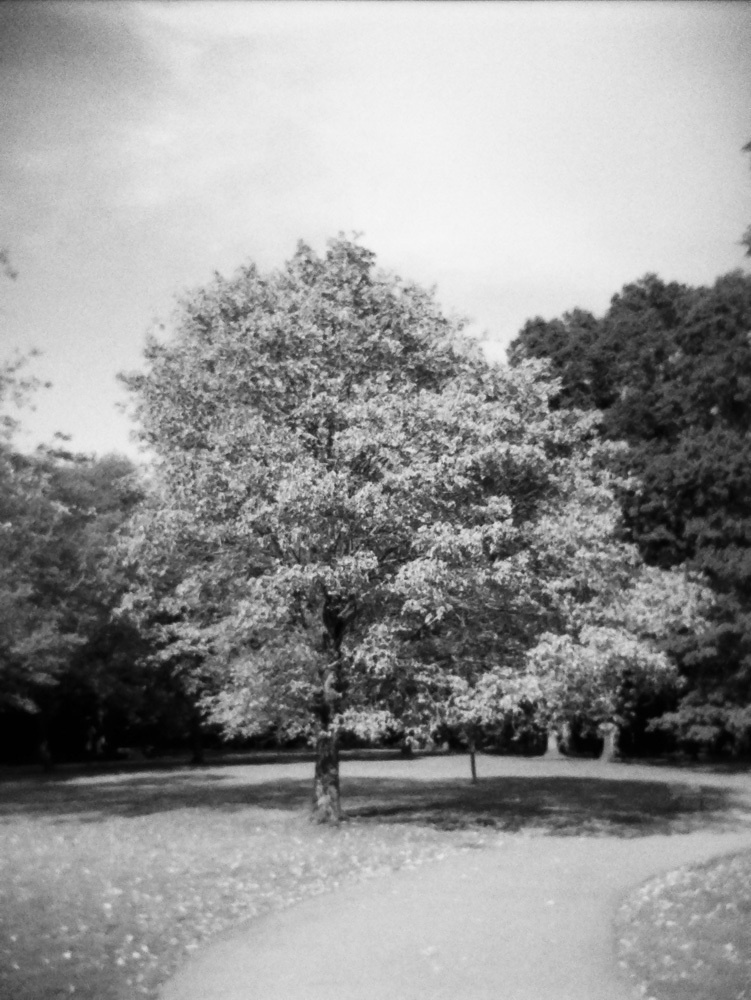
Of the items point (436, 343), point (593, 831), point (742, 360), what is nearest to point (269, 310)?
point (436, 343)

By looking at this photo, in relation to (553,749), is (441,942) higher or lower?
lower

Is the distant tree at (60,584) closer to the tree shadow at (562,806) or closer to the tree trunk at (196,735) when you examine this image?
the tree trunk at (196,735)

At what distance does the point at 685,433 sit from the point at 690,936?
101 ft

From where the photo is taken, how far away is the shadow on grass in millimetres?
23734

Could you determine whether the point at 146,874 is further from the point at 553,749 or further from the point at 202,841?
the point at 553,749

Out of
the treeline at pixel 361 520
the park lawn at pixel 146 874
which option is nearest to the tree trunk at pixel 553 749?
the treeline at pixel 361 520

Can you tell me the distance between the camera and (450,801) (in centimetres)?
2969

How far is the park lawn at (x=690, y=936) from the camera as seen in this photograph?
9.21m

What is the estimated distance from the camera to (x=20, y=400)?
25.4m

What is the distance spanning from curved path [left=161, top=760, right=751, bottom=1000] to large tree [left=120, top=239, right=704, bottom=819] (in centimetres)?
512

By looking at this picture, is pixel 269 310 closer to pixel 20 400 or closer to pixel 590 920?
pixel 20 400

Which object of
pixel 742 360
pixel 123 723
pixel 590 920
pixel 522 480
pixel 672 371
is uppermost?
pixel 672 371

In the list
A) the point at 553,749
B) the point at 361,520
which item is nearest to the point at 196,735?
the point at 553,749

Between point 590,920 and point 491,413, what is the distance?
1127cm
